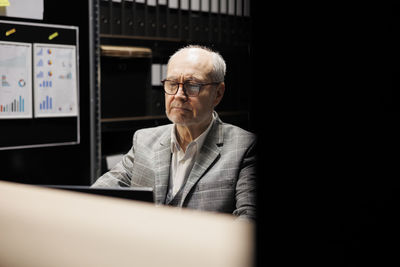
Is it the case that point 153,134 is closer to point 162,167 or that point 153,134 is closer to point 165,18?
point 162,167

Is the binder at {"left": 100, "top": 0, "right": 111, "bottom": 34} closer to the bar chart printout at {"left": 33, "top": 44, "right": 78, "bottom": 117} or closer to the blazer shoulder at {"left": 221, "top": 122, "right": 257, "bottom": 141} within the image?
the bar chart printout at {"left": 33, "top": 44, "right": 78, "bottom": 117}

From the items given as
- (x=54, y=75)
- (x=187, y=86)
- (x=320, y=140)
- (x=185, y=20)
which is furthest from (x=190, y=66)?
(x=320, y=140)

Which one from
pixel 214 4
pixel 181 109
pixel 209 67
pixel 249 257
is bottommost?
pixel 249 257

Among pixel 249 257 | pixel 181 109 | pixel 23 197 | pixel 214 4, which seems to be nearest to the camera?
pixel 249 257

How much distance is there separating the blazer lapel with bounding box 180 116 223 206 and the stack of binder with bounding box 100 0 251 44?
1.30 ft

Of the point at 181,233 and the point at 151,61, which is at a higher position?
the point at 151,61

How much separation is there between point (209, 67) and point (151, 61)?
52 centimetres

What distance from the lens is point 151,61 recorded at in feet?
5.65

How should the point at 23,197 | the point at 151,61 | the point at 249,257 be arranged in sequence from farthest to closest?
the point at 151,61
the point at 23,197
the point at 249,257

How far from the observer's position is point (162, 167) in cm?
124

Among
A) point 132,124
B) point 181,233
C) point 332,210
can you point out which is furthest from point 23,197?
point 132,124

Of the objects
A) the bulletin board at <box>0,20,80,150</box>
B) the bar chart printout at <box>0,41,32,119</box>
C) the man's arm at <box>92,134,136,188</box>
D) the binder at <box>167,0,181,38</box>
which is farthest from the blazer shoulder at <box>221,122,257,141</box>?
the bar chart printout at <box>0,41,32,119</box>

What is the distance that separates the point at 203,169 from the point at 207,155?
47 millimetres

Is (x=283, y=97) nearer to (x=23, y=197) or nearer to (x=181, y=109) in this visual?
(x=23, y=197)
